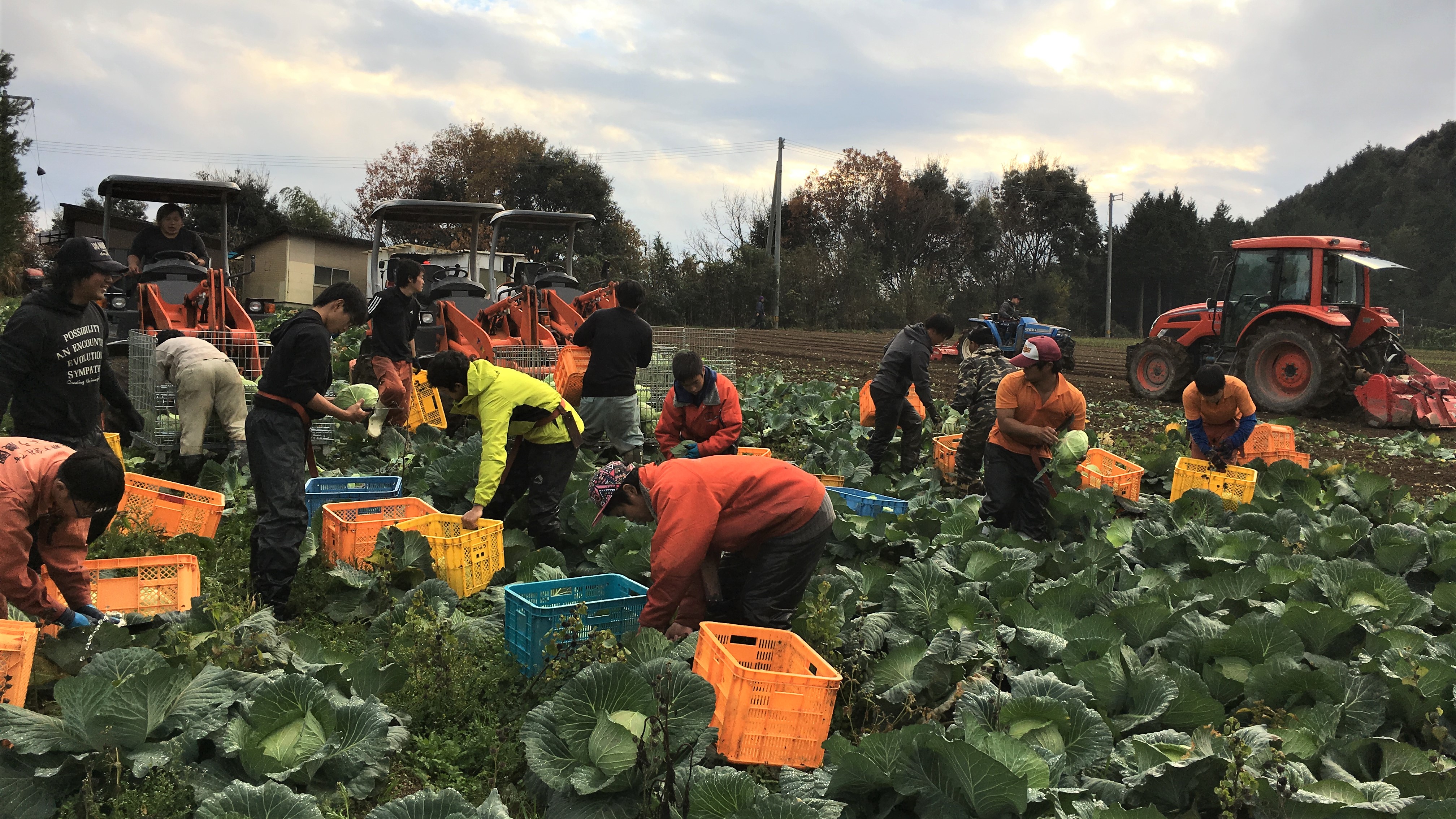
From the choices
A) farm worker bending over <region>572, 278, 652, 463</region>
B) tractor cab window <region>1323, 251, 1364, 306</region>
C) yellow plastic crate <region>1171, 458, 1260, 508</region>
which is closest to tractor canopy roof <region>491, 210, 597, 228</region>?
farm worker bending over <region>572, 278, 652, 463</region>

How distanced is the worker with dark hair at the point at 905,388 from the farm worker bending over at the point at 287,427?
385cm

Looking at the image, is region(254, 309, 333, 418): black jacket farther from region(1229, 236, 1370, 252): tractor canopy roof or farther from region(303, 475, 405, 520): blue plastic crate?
region(1229, 236, 1370, 252): tractor canopy roof

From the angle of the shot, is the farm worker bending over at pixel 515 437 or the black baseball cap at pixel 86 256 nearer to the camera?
the black baseball cap at pixel 86 256

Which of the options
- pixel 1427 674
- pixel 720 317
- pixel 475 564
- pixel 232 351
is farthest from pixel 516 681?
pixel 720 317

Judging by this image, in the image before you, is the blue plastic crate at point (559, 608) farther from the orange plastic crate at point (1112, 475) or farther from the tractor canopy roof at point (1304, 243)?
the tractor canopy roof at point (1304, 243)

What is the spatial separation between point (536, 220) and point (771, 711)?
8.47 meters

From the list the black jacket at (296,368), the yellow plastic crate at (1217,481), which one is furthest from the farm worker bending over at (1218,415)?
the black jacket at (296,368)

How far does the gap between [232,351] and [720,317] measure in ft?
76.2

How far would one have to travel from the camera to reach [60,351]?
3.93m

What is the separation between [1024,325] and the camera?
15.4 meters

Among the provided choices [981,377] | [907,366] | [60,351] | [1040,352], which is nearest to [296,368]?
[60,351]

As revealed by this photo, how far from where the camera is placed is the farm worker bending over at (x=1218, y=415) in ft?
19.6

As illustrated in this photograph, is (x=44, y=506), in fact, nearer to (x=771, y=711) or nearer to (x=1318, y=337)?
(x=771, y=711)

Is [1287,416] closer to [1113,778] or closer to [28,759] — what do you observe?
[1113,778]
